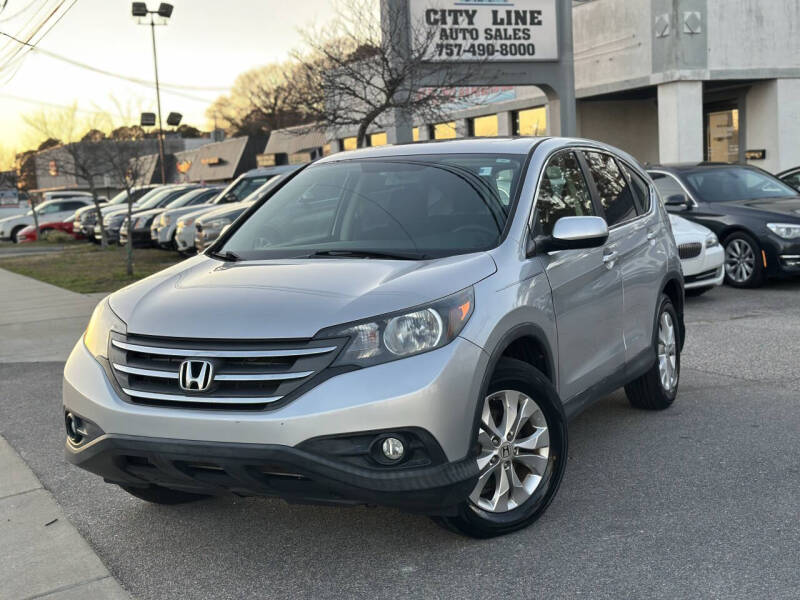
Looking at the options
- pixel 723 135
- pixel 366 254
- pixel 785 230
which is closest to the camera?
pixel 366 254

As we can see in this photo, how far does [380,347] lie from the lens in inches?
143

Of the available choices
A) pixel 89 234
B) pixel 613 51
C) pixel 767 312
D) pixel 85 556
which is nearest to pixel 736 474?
pixel 85 556

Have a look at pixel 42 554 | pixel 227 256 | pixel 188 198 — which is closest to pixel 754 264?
pixel 227 256

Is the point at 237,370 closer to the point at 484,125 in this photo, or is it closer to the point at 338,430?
the point at 338,430

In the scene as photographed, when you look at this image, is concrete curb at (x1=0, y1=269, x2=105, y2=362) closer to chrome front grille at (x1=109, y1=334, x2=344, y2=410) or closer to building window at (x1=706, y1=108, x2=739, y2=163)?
chrome front grille at (x1=109, y1=334, x2=344, y2=410)

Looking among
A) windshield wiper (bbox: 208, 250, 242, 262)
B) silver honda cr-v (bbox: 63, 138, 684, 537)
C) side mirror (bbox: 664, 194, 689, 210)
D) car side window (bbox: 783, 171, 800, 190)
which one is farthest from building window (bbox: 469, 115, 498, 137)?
windshield wiper (bbox: 208, 250, 242, 262)

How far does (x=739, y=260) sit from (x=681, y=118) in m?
11.3

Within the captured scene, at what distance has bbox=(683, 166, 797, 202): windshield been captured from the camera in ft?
Result: 41.9

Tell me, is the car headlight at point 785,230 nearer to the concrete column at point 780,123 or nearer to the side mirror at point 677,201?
the side mirror at point 677,201

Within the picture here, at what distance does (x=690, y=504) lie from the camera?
4.46 m

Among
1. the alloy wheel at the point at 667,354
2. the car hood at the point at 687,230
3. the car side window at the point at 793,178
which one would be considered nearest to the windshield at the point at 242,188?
the car side window at the point at 793,178

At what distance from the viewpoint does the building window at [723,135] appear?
81.8 ft

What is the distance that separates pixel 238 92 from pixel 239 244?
316ft

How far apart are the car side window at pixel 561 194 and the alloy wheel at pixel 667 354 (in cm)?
126
